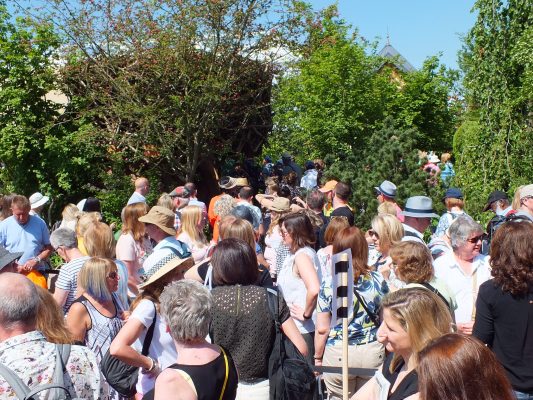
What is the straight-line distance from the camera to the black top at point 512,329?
4.45 metres

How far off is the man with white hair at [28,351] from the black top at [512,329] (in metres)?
2.44

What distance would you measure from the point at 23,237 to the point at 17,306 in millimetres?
6145

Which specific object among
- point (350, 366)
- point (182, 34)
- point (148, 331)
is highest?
point (182, 34)

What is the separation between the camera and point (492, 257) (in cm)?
460

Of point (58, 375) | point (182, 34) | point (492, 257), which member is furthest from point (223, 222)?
point (182, 34)

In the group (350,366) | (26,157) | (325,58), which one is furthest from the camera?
(325,58)

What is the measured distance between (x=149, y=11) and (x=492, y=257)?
11.4m

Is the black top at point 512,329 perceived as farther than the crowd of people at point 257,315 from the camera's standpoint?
Yes

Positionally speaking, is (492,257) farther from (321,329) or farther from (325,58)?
(325,58)

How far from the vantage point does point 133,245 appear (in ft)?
24.5

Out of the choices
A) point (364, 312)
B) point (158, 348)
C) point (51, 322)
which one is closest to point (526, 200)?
point (364, 312)

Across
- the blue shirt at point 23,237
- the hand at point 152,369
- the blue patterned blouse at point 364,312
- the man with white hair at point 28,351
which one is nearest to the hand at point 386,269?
the blue patterned blouse at point 364,312

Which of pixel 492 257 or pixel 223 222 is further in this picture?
pixel 223 222

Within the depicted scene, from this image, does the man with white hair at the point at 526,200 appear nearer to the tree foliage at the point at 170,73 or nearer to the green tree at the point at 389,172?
the green tree at the point at 389,172
